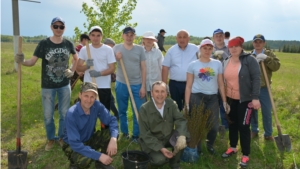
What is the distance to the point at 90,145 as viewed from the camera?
4168 millimetres

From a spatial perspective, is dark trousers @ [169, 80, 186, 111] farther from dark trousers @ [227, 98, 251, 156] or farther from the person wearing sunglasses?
the person wearing sunglasses

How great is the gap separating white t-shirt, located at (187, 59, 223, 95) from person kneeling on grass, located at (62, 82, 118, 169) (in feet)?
4.98

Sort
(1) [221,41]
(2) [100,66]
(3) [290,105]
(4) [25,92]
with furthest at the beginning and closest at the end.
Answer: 1. (4) [25,92]
2. (3) [290,105]
3. (1) [221,41]
4. (2) [100,66]

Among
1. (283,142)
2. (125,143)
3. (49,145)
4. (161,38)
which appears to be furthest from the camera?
(161,38)

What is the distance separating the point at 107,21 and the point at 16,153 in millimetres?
8412

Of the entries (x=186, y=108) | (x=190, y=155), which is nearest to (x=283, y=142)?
(x=190, y=155)

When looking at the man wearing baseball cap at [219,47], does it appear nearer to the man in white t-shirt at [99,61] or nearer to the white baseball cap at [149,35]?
the white baseball cap at [149,35]

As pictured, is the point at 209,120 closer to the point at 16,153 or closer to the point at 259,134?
the point at 259,134

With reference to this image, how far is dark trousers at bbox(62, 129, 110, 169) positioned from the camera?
392cm

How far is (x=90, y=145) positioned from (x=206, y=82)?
210 centimetres

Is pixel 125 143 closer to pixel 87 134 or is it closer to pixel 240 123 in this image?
pixel 87 134

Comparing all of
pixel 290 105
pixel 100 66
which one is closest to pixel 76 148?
pixel 100 66

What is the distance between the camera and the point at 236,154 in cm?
490

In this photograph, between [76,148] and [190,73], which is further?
[190,73]
